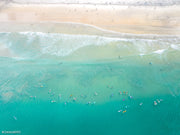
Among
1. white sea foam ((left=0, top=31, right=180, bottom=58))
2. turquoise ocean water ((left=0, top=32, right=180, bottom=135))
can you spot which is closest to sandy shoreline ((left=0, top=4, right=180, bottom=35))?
white sea foam ((left=0, top=31, right=180, bottom=58))

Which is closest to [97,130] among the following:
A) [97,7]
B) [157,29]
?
[157,29]

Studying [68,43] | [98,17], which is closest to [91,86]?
[68,43]

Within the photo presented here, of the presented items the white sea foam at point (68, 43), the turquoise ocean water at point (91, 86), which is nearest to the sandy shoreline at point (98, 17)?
the white sea foam at point (68, 43)

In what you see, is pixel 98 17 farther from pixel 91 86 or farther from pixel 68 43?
pixel 91 86

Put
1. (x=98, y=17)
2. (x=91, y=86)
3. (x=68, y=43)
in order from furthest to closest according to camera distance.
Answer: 1. (x=98, y=17)
2. (x=68, y=43)
3. (x=91, y=86)

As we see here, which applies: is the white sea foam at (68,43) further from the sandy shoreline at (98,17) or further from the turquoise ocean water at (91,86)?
the sandy shoreline at (98,17)

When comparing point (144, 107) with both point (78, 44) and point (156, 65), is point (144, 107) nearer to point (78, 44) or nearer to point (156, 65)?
point (156, 65)
